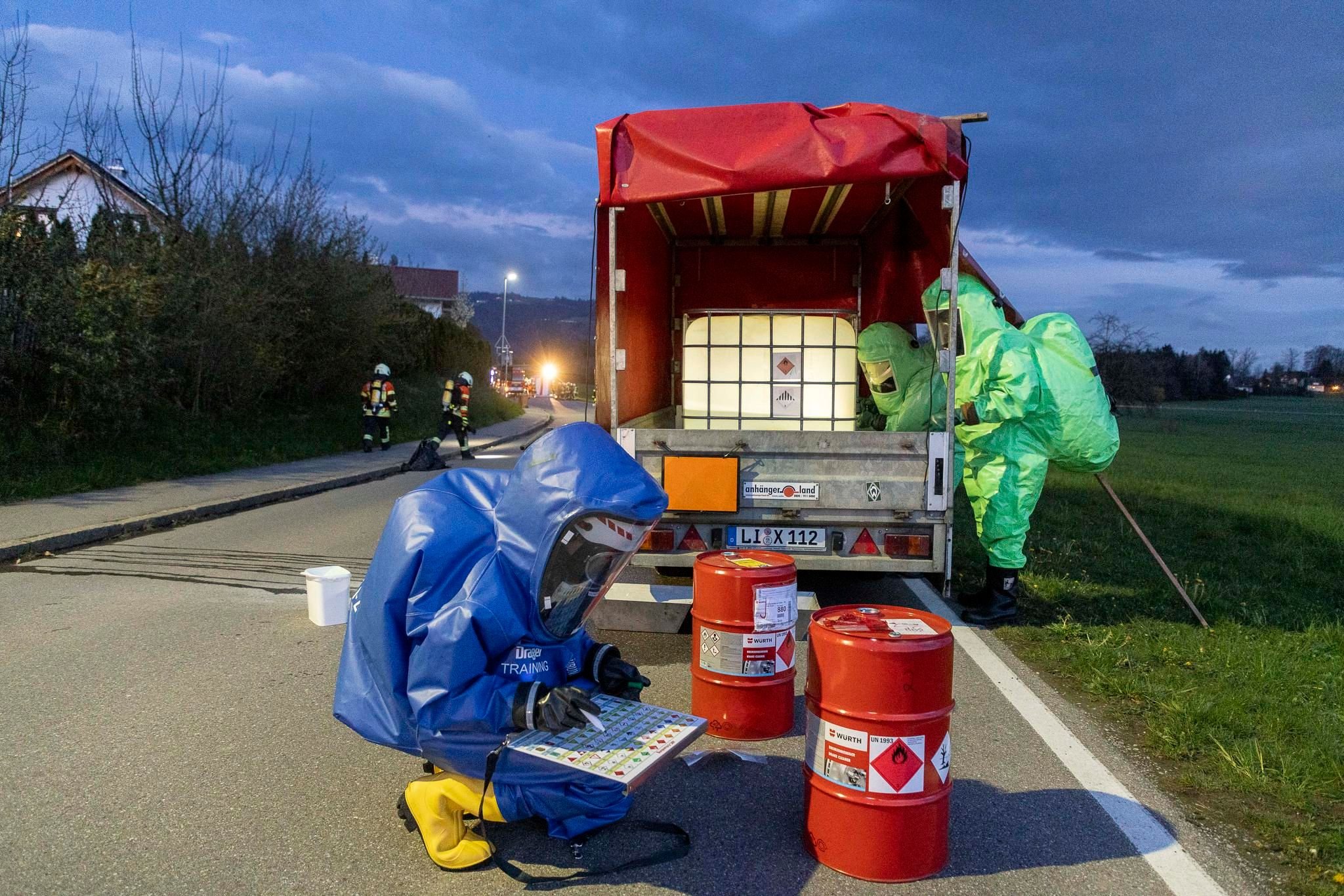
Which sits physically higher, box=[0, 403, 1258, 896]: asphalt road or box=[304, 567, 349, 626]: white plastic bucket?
box=[304, 567, 349, 626]: white plastic bucket

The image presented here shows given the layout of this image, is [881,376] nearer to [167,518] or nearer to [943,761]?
[943,761]

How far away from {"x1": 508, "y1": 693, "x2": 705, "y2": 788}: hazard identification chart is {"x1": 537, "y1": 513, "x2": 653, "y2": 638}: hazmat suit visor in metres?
0.32

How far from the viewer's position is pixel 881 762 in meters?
3.04

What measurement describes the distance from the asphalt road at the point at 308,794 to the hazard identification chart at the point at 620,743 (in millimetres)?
406

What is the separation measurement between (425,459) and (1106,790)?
14630mm

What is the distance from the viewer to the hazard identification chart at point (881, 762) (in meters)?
3.03

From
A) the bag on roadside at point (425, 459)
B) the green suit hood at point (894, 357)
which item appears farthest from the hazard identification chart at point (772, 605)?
the bag on roadside at point (425, 459)

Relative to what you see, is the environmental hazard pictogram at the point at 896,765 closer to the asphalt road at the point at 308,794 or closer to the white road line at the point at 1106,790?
the asphalt road at the point at 308,794

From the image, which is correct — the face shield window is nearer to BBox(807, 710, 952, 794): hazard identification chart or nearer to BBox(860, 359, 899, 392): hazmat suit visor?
BBox(860, 359, 899, 392): hazmat suit visor

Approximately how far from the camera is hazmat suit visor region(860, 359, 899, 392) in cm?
719

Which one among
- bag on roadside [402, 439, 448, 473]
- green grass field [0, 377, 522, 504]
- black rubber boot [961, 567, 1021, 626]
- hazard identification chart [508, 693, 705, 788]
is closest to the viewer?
hazard identification chart [508, 693, 705, 788]

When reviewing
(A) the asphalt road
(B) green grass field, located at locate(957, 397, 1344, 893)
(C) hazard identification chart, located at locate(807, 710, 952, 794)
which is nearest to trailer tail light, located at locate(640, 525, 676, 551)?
(A) the asphalt road

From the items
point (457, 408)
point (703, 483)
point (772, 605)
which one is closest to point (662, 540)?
point (703, 483)

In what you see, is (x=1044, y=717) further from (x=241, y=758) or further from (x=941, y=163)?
(x=241, y=758)
